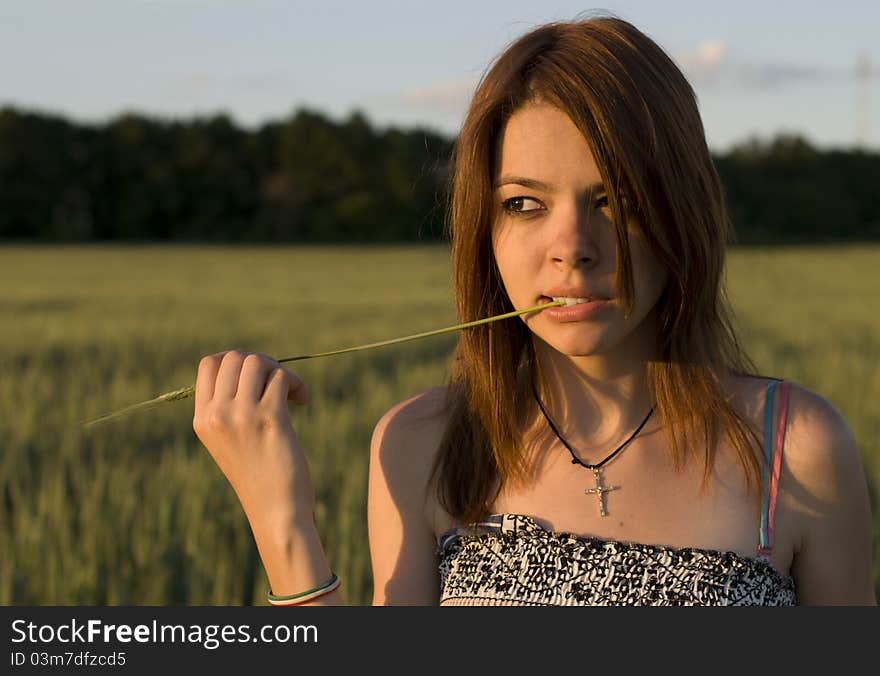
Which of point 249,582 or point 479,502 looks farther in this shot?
point 249,582

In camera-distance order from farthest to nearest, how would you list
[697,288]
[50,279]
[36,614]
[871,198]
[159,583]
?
[871,198]
[50,279]
[159,583]
[36,614]
[697,288]

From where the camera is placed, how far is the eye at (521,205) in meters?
1.41

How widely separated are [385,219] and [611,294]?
46.7m

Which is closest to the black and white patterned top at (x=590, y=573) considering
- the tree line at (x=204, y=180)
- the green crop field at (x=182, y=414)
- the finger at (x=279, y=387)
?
the finger at (x=279, y=387)

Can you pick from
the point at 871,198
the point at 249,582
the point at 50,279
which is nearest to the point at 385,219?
the point at 871,198

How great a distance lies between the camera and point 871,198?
39719 millimetres

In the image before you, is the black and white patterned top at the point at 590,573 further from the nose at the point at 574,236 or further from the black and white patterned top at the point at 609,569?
the nose at the point at 574,236

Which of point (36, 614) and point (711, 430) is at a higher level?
point (711, 430)

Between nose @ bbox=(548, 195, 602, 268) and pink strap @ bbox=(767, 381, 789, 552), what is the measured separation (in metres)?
0.35

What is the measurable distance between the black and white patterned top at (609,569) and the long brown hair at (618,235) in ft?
0.15

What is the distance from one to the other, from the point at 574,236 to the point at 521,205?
10 cm

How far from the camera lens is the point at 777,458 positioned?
1468 millimetres

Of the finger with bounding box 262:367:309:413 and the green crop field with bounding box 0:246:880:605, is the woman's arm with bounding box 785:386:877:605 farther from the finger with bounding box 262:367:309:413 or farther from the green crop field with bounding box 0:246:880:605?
the green crop field with bounding box 0:246:880:605

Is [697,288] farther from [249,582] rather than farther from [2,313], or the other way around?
[2,313]
